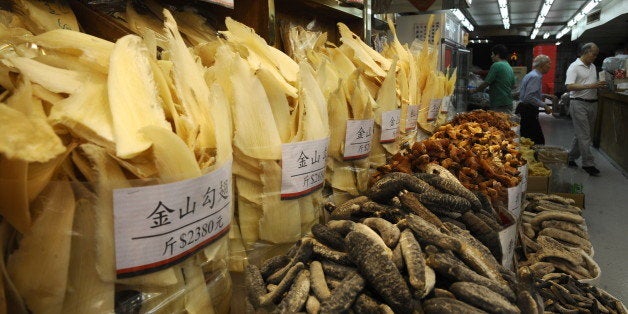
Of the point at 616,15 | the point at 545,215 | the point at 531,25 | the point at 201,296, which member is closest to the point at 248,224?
the point at 201,296

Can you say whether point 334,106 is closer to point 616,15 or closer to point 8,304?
point 8,304

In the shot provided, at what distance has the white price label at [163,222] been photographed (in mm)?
540

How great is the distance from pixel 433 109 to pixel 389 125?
68cm

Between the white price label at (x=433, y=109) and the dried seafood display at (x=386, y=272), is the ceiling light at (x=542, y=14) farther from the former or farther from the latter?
the dried seafood display at (x=386, y=272)

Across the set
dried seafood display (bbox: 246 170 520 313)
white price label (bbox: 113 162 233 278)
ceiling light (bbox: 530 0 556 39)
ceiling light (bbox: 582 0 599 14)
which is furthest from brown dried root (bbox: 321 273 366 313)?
ceiling light (bbox: 582 0 599 14)

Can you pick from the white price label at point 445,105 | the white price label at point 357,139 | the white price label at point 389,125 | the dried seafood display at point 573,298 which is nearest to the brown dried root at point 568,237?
the dried seafood display at point 573,298

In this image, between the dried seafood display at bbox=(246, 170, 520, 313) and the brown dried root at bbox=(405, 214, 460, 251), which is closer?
the dried seafood display at bbox=(246, 170, 520, 313)

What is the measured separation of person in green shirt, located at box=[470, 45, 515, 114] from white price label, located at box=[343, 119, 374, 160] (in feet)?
16.8

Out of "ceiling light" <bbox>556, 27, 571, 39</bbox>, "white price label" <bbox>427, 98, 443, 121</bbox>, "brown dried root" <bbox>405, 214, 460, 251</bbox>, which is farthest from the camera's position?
"ceiling light" <bbox>556, 27, 571, 39</bbox>

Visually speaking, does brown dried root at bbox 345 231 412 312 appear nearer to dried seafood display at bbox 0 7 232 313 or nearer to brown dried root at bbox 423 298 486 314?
brown dried root at bbox 423 298 486 314

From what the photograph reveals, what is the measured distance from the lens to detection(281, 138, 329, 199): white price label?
0.85 meters

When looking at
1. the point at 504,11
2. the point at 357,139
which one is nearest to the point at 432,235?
the point at 357,139

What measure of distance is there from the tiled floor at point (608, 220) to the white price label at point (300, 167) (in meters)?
1.91

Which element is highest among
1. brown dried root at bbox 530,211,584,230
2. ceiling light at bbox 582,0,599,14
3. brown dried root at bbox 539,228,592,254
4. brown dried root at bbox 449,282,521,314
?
ceiling light at bbox 582,0,599,14
